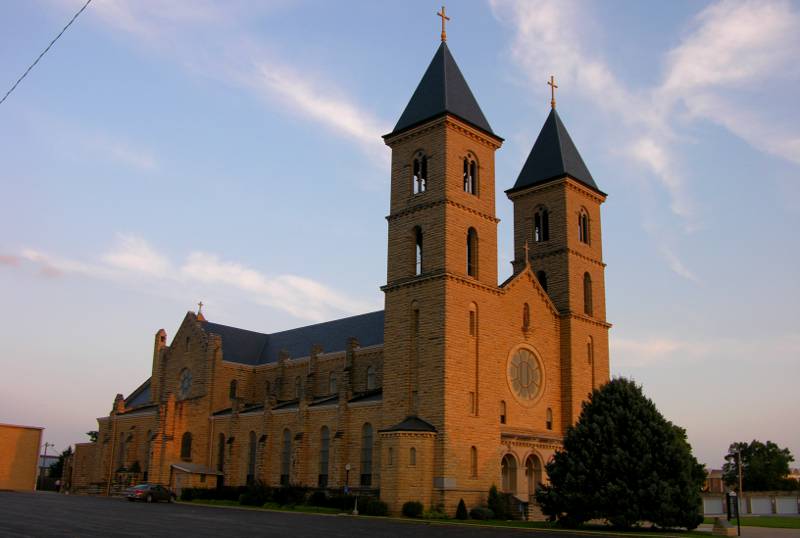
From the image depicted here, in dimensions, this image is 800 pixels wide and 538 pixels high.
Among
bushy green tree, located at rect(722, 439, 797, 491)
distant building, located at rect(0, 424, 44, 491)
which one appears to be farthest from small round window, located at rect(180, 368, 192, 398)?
bushy green tree, located at rect(722, 439, 797, 491)

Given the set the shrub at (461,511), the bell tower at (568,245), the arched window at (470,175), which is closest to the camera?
the shrub at (461,511)

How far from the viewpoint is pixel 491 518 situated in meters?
41.9

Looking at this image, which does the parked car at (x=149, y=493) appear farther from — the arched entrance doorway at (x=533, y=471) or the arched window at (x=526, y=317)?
the arched window at (x=526, y=317)

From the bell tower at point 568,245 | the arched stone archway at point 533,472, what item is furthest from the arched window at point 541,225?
the arched stone archway at point 533,472

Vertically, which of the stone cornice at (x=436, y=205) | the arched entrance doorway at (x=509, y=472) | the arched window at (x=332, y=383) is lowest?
the arched entrance doorway at (x=509, y=472)

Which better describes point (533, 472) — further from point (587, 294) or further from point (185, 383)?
point (185, 383)

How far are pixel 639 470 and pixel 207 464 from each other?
123ft

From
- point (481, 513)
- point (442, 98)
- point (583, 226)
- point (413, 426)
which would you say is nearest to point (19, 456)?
point (413, 426)

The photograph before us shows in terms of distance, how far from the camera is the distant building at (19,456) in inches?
2852

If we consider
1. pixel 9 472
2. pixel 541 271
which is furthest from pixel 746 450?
pixel 9 472

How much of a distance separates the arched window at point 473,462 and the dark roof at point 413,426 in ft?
9.41

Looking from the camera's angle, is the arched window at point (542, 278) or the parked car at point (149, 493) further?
the arched window at point (542, 278)

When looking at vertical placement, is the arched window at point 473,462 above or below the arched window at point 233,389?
below

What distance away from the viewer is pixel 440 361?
43.2m
